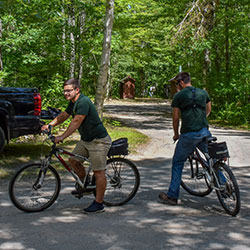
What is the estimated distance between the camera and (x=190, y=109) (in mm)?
6199

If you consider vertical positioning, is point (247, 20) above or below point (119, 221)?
above

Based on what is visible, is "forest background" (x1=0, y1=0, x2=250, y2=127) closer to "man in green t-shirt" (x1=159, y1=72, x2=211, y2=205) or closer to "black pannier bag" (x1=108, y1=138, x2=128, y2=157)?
"man in green t-shirt" (x1=159, y1=72, x2=211, y2=205)

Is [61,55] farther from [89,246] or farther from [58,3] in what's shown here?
[89,246]

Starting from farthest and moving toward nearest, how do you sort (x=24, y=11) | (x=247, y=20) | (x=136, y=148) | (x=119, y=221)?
1. (x=247, y=20)
2. (x=24, y=11)
3. (x=136, y=148)
4. (x=119, y=221)

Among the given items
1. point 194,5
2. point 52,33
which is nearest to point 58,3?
point 52,33

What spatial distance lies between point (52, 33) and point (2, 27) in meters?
2.84

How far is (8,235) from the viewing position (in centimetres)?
495

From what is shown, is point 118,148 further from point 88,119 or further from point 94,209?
point 94,209

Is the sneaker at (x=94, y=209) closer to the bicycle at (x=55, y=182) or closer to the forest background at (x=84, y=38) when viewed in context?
the bicycle at (x=55, y=182)

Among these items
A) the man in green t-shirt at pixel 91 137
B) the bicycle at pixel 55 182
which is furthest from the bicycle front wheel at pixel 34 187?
the man in green t-shirt at pixel 91 137

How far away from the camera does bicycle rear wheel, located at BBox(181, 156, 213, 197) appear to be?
6.90 metres

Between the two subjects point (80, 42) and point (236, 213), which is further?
point (80, 42)

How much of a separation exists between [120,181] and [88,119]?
3.87 feet

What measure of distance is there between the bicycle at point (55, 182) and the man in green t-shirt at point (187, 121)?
0.59 meters
